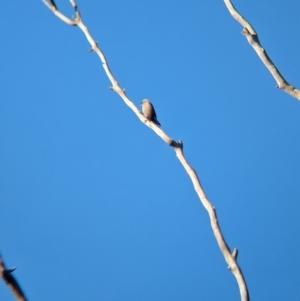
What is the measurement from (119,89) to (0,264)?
2413 mm

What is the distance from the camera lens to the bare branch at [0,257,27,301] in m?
1.54

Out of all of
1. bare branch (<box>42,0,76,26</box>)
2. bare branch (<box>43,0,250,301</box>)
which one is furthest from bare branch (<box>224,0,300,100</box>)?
bare branch (<box>42,0,76,26</box>)

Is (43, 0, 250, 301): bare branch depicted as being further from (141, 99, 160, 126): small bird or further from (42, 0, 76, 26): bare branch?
(141, 99, 160, 126): small bird

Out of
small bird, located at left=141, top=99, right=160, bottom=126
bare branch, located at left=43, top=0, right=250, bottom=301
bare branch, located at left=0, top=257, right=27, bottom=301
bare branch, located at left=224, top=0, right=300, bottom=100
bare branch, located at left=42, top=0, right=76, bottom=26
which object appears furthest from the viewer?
small bird, located at left=141, top=99, right=160, bottom=126

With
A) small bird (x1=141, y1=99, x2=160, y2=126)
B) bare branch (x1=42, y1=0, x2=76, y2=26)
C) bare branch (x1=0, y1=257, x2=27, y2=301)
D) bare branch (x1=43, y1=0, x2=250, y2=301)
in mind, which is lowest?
bare branch (x1=0, y1=257, x2=27, y2=301)

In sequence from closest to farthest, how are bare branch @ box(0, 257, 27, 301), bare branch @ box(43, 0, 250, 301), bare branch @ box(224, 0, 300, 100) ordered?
bare branch @ box(0, 257, 27, 301) < bare branch @ box(43, 0, 250, 301) < bare branch @ box(224, 0, 300, 100)

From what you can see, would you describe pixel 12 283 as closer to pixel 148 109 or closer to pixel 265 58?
pixel 265 58

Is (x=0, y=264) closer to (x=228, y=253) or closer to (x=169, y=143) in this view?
(x=228, y=253)

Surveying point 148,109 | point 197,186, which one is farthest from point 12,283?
point 148,109

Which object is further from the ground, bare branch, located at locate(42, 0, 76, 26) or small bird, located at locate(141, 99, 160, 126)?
small bird, located at locate(141, 99, 160, 126)

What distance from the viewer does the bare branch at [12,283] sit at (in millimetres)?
1535

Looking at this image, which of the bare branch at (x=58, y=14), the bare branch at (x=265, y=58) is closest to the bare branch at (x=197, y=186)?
the bare branch at (x=58, y=14)

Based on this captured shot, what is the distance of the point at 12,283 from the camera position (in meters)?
1.59

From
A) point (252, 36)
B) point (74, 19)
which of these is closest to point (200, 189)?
point (252, 36)
